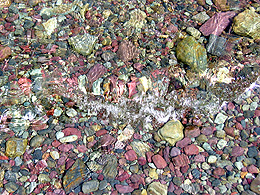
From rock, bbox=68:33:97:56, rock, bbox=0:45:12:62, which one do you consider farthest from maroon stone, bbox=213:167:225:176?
rock, bbox=0:45:12:62

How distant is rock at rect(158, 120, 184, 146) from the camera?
11.1ft

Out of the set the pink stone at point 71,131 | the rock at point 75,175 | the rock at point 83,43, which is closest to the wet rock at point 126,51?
the rock at point 83,43

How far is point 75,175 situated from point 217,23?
3.10 meters

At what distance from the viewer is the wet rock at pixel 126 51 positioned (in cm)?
395

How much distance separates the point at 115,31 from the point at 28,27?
128 centimetres

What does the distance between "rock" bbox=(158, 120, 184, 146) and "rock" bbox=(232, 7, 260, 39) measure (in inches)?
76.1

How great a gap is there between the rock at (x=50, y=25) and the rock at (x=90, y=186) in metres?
2.28

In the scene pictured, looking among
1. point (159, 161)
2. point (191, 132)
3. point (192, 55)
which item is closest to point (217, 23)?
point (192, 55)

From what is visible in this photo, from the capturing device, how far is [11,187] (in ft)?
9.61

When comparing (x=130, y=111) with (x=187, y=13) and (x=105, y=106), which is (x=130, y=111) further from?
(x=187, y=13)

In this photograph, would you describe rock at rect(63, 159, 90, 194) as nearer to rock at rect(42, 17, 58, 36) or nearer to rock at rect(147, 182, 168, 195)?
rock at rect(147, 182, 168, 195)

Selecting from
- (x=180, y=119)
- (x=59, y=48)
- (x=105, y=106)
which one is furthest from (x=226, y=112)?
(x=59, y=48)

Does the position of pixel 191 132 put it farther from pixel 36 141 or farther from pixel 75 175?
pixel 36 141

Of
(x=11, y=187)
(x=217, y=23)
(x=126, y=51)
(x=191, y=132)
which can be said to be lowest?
(x=11, y=187)
